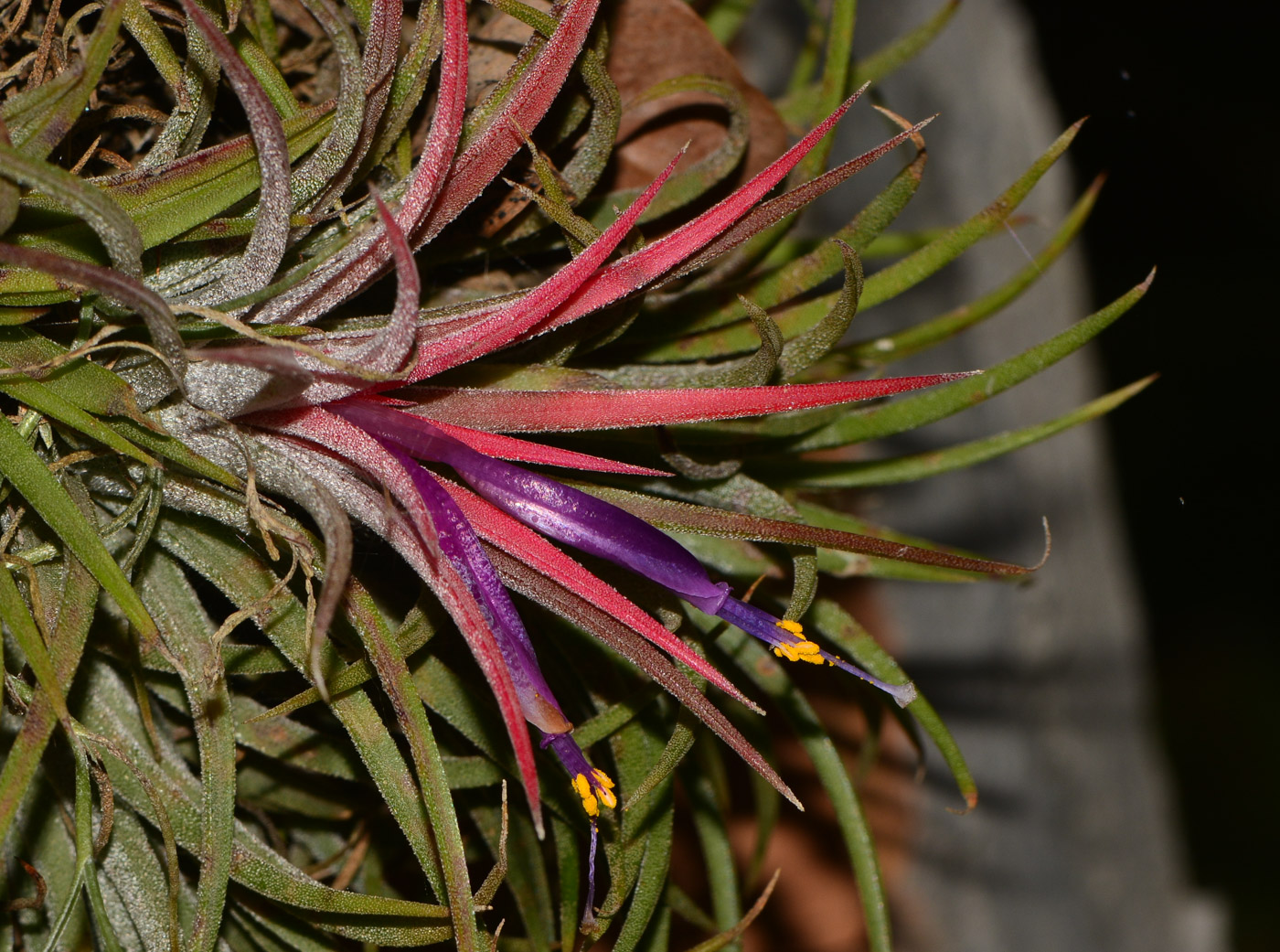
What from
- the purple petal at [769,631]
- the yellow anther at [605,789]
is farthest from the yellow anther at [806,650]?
the yellow anther at [605,789]

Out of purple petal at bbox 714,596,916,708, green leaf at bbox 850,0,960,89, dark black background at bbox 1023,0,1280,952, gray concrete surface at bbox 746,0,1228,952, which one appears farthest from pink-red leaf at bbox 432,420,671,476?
dark black background at bbox 1023,0,1280,952

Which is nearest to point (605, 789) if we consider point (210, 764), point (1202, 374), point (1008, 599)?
point (210, 764)

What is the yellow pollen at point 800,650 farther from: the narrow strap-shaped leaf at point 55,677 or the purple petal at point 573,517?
the narrow strap-shaped leaf at point 55,677

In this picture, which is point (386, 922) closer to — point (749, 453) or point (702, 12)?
point (749, 453)

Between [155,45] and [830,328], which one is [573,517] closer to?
[830,328]

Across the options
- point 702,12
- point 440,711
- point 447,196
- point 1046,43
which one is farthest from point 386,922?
point 1046,43

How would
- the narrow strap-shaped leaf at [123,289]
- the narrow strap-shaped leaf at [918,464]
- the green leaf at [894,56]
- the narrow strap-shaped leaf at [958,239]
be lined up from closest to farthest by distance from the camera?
1. the narrow strap-shaped leaf at [123,289]
2. the narrow strap-shaped leaf at [958,239]
3. the narrow strap-shaped leaf at [918,464]
4. the green leaf at [894,56]
